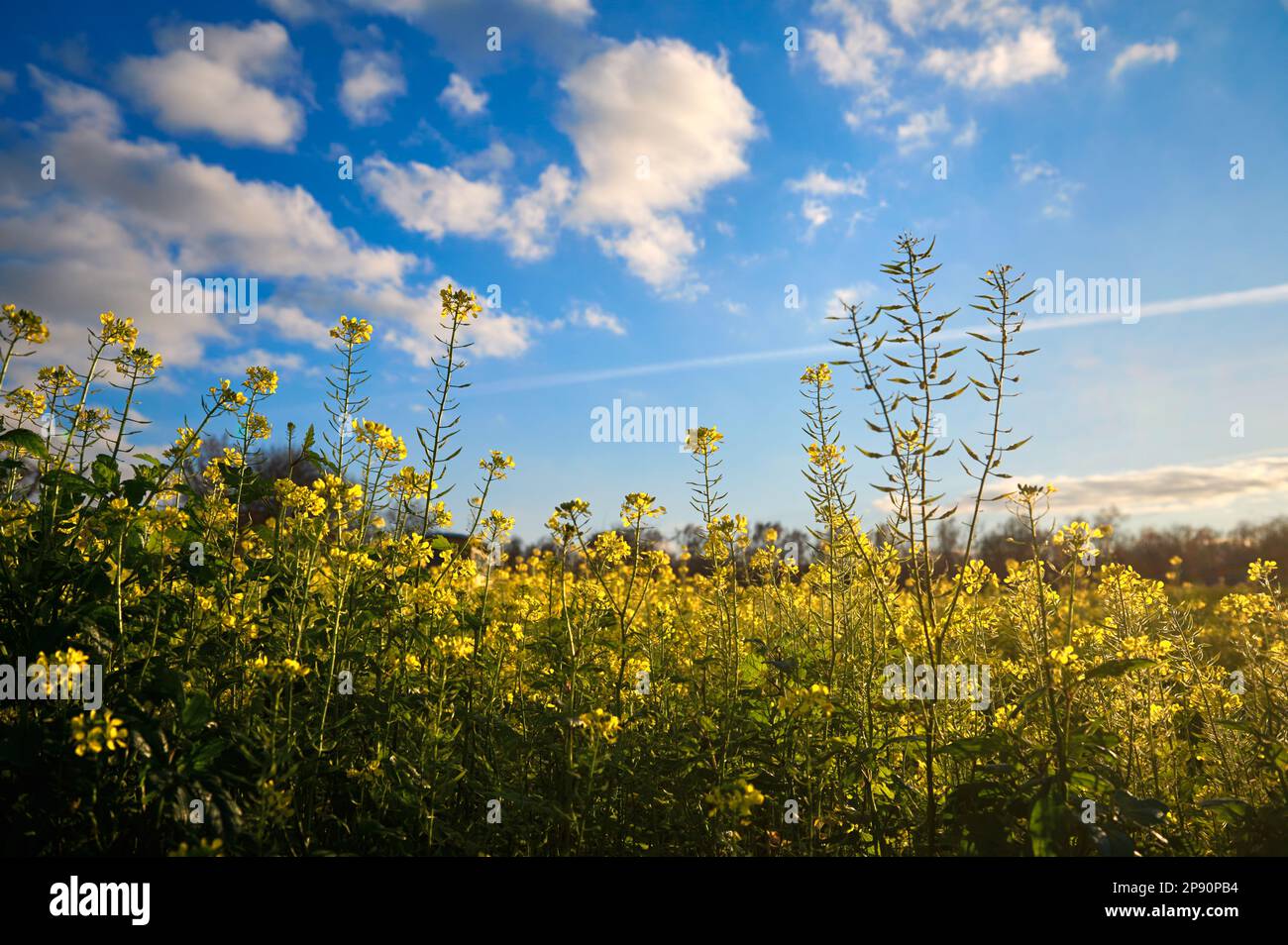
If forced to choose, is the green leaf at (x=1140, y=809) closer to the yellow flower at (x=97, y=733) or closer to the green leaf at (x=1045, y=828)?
the green leaf at (x=1045, y=828)

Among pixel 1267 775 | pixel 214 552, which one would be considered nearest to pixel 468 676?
pixel 214 552

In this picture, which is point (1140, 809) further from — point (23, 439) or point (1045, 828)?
point (23, 439)

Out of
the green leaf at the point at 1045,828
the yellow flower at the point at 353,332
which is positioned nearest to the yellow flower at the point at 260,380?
the yellow flower at the point at 353,332

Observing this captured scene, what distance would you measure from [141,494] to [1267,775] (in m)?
5.37

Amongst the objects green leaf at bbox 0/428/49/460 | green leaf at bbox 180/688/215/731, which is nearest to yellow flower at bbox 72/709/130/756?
green leaf at bbox 180/688/215/731

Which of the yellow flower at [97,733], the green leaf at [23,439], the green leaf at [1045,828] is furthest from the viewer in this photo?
the green leaf at [23,439]

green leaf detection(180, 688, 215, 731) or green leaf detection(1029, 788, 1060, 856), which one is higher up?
green leaf detection(180, 688, 215, 731)

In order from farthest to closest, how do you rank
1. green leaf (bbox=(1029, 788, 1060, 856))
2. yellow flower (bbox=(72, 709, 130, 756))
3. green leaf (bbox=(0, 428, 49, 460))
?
green leaf (bbox=(0, 428, 49, 460))
green leaf (bbox=(1029, 788, 1060, 856))
yellow flower (bbox=(72, 709, 130, 756))

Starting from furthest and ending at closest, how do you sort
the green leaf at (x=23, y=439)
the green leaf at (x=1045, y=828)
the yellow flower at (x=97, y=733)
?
the green leaf at (x=23, y=439), the green leaf at (x=1045, y=828), the yellow flower at (x=97, y=733)

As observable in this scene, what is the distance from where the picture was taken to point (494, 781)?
9.10 feet

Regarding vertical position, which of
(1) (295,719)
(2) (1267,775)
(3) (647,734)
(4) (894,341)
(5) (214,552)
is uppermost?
(4) (894,341)

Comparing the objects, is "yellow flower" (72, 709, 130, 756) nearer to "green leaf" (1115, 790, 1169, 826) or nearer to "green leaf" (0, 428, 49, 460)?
"green leaf" (0, 428, 49, 460)
